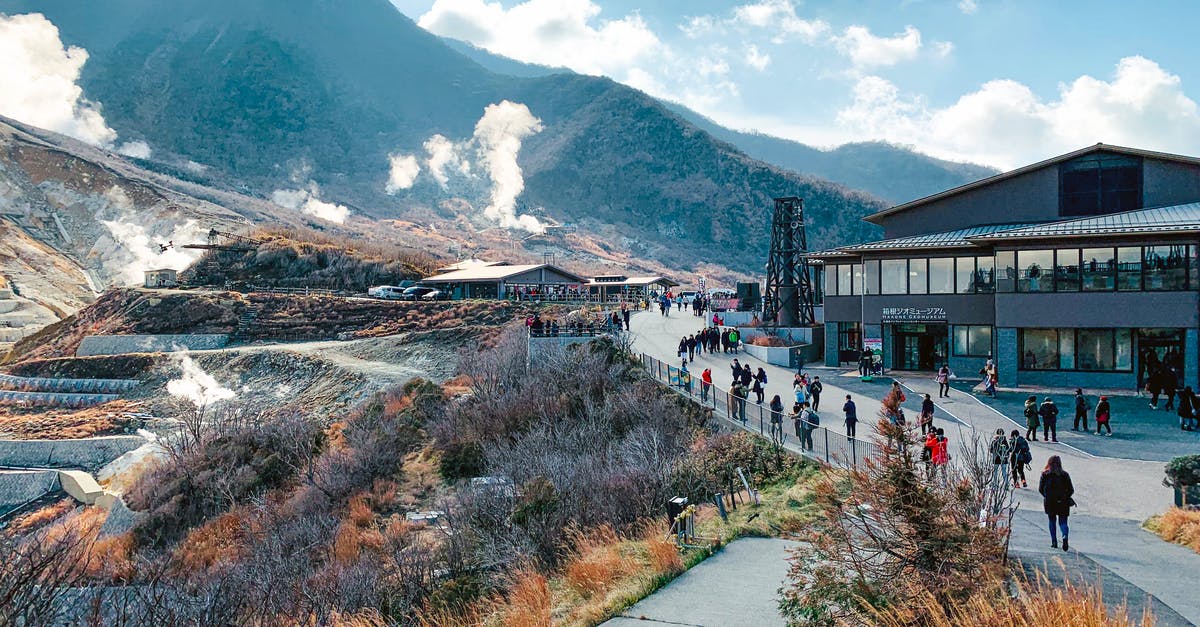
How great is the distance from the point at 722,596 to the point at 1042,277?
2373cm

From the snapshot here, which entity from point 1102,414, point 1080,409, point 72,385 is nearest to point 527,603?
point 1080,409

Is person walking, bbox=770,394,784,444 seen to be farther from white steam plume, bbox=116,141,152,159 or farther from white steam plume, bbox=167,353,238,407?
white steam plume, bbox=116,141,152,159

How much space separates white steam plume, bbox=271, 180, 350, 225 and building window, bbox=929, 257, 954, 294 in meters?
128

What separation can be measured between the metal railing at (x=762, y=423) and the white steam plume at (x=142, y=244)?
7183 cm

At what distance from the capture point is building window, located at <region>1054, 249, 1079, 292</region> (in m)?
27.1

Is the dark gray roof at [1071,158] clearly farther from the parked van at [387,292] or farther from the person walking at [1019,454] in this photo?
the parked van at [387,292]

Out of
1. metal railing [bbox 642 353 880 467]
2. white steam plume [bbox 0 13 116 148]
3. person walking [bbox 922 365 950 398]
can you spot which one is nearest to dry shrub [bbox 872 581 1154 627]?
metal railing [bbox 642 353 880 467]

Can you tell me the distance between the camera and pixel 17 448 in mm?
36375

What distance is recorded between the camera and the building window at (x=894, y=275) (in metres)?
32.9

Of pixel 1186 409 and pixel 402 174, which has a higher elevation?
pixel 402 174

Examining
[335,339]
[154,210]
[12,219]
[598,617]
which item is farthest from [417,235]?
[598,617]

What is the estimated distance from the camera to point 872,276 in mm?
33812

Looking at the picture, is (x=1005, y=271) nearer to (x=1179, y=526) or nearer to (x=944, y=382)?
(x=944, y=382)

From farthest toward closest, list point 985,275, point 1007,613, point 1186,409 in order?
1. point 985,275
2. point 1186,409
3. point 1007,613
